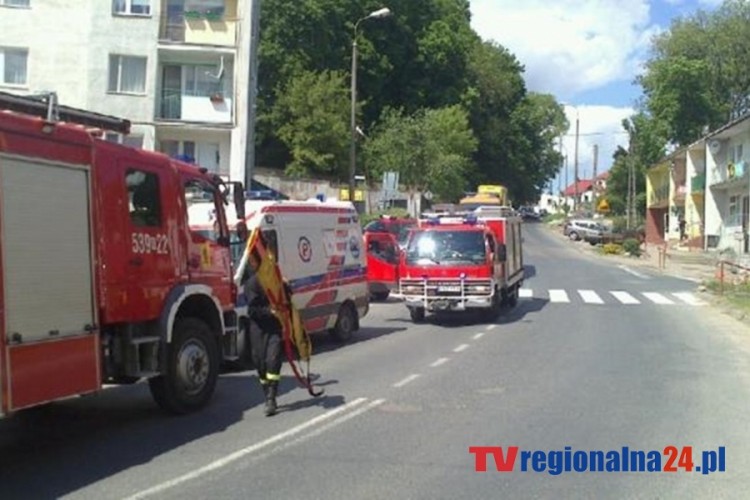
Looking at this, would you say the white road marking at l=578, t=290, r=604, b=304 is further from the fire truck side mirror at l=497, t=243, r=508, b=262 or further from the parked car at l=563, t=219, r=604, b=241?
the parked car at l=563, t=219, r=604, b=241

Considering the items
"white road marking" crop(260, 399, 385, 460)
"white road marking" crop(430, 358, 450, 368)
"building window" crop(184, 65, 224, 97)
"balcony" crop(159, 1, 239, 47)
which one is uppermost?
"balcony" crop(159, 1, 239, 47)

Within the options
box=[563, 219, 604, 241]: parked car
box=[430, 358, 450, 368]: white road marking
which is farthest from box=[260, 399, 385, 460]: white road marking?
box=[563, 219, 604, 241]: parked car

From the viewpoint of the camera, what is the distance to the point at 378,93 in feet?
214

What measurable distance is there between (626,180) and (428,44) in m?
29.8

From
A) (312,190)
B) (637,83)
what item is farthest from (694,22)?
(312,190)

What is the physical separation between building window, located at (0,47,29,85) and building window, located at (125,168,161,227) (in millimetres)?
31735

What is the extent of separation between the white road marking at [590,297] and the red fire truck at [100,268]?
15.8 m

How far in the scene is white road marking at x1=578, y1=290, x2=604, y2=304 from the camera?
79.6ft

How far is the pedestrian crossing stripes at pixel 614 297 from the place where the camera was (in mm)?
24141

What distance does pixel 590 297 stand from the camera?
2556 cm

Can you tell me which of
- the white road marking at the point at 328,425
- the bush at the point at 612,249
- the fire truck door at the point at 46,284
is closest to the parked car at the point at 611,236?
the bush at the point at 612,249

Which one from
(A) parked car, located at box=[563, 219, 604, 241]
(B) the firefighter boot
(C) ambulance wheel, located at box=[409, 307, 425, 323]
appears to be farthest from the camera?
(A) parked car, located at box=[563, 219, 604, 241]

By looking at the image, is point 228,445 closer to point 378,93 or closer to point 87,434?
point 87,434

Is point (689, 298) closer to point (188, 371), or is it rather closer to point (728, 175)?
point (188, 371)
